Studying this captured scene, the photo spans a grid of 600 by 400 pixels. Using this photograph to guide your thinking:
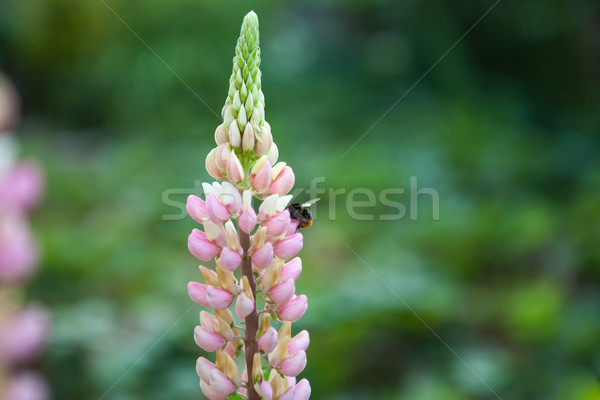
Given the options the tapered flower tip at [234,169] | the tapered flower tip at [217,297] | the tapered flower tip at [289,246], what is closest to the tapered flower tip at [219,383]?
the tapered flower tip at [217,297]

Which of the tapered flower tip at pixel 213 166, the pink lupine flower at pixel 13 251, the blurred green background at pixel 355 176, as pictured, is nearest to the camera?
the pink lupine flower at pixel 13 251

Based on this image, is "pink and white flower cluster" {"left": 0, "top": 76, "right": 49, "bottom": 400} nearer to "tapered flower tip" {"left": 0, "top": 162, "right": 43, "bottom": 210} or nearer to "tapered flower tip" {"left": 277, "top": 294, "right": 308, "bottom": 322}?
"tapered flower tip" {"left": 0, "top": 162, "right": 43, "bottom": 210}

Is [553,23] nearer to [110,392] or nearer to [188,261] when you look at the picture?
[188,261]

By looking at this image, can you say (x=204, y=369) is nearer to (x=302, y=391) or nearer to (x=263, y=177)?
(x=302, y=391)

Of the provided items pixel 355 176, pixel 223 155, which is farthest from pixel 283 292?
pixel 355 176

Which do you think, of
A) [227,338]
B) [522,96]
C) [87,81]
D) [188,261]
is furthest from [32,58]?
[227,338]

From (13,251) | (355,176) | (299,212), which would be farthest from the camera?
(355,176)

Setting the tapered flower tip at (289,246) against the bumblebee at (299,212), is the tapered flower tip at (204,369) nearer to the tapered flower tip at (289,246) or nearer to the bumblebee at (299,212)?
the tapered flower tip at (289,246)

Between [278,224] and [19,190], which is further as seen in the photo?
[278,224]
